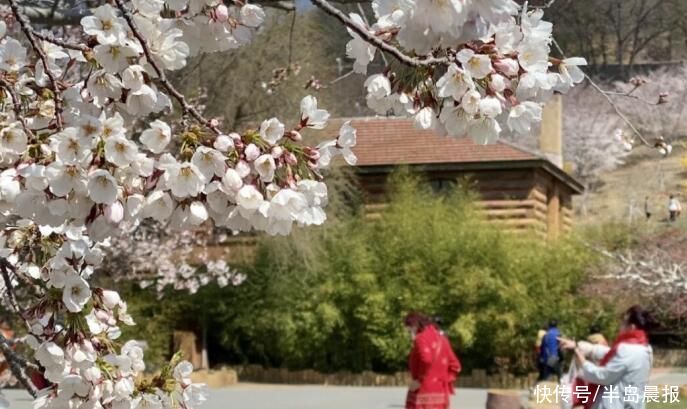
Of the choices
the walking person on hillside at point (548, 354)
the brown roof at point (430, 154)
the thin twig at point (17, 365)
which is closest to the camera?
the thin twig at point (17, 365)

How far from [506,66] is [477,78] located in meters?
0.06

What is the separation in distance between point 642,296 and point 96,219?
1962 centimetres

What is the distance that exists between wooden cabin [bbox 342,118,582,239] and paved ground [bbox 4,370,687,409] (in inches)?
181

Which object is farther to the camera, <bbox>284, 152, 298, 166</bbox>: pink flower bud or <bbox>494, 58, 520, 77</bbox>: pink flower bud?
<bbox>284, 152, 298, 166</bbox>: pink flower bud

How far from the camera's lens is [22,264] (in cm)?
334

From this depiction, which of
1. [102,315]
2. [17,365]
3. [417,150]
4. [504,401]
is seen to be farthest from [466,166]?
[102,315]

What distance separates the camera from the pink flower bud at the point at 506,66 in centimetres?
219

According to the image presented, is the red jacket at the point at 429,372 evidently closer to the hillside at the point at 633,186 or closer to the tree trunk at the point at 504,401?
the tree trunk at the point at 504,401

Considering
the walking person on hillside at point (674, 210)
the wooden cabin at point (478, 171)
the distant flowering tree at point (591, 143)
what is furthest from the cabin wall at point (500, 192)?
the distant flowering tree at point (591, 143)

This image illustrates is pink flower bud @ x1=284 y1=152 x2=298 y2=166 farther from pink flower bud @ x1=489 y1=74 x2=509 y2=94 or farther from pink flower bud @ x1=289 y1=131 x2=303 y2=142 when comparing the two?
pink flower bud @ x1=489 y1=74 x2=509 y2=94

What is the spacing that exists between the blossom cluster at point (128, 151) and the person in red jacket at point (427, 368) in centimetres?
551

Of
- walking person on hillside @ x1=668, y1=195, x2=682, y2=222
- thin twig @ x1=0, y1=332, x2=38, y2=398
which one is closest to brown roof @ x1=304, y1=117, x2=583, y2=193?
walking person on hillside @ x1=668, y1=195, x2=682, y2=222

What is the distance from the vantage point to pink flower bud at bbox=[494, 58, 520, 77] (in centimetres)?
219

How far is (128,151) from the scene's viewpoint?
7.33 ft
